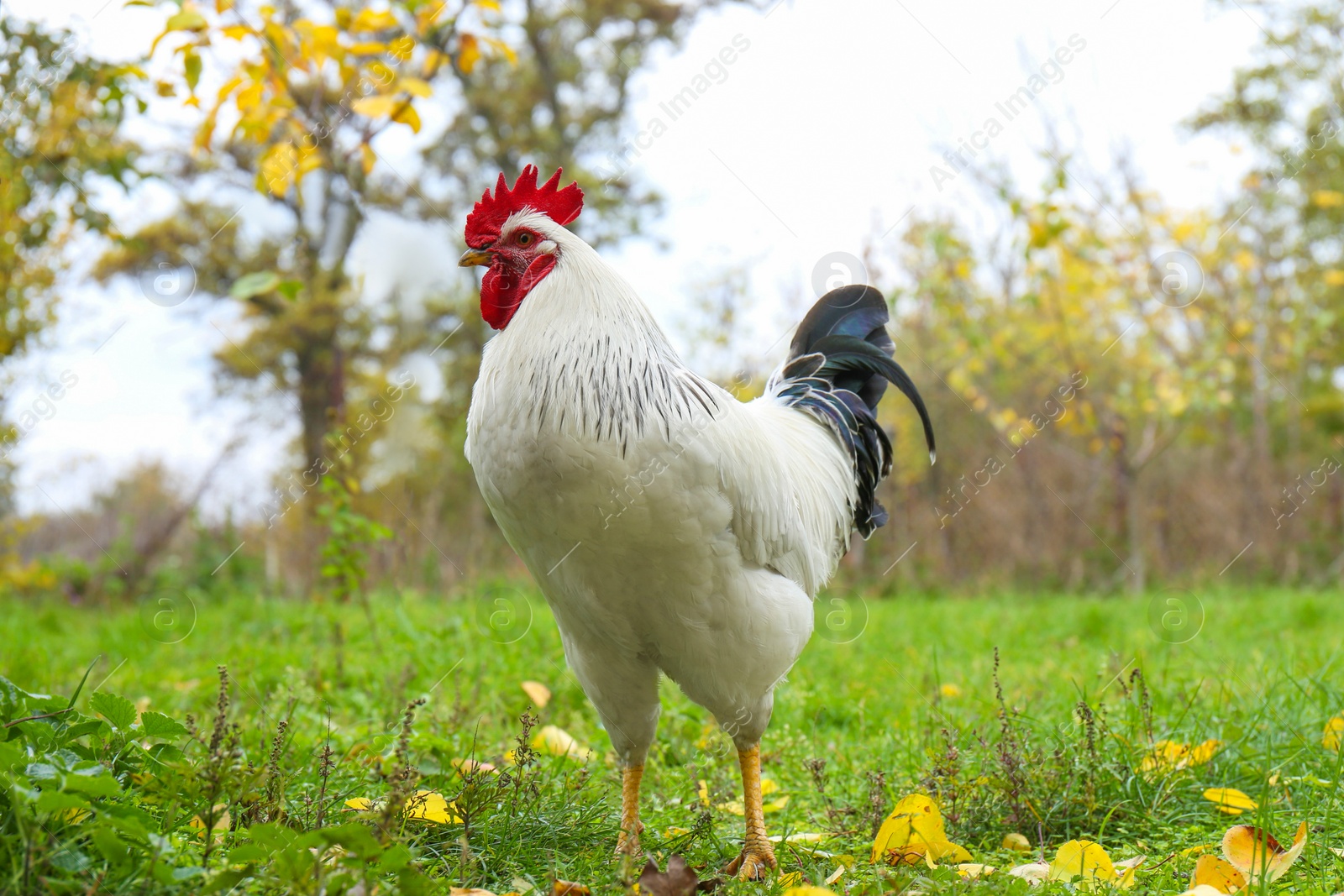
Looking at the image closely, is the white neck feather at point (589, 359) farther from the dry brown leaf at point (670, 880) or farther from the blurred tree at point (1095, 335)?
the blurred tree at point (1095, 335)

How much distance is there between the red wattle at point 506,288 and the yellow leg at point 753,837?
1547 millimetres

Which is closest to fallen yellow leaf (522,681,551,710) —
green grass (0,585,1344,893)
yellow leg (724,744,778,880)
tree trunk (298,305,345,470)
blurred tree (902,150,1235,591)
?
green grass (0,585,1344,893)

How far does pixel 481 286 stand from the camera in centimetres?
272

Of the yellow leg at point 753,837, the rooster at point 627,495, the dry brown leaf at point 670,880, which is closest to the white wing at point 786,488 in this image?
the rooster at point 627,495

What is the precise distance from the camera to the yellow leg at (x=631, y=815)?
2.60 meters

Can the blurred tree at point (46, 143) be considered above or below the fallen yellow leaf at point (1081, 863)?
above

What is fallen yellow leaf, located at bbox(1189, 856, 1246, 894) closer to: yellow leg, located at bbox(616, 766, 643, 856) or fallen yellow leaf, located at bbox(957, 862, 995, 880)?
fallen yellow leaf, located at bbox(957, 862, 995, 880)

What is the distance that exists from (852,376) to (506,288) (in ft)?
5.72

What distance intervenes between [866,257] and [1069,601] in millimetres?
4530

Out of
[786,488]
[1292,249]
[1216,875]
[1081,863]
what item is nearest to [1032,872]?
[1081,863]

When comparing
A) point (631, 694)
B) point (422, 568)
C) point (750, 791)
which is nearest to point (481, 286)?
point (631, 694)

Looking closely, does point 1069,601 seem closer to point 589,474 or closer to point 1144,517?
point 1144,517

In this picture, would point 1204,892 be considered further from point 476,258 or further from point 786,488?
point 476,258

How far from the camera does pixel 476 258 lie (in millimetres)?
2695
